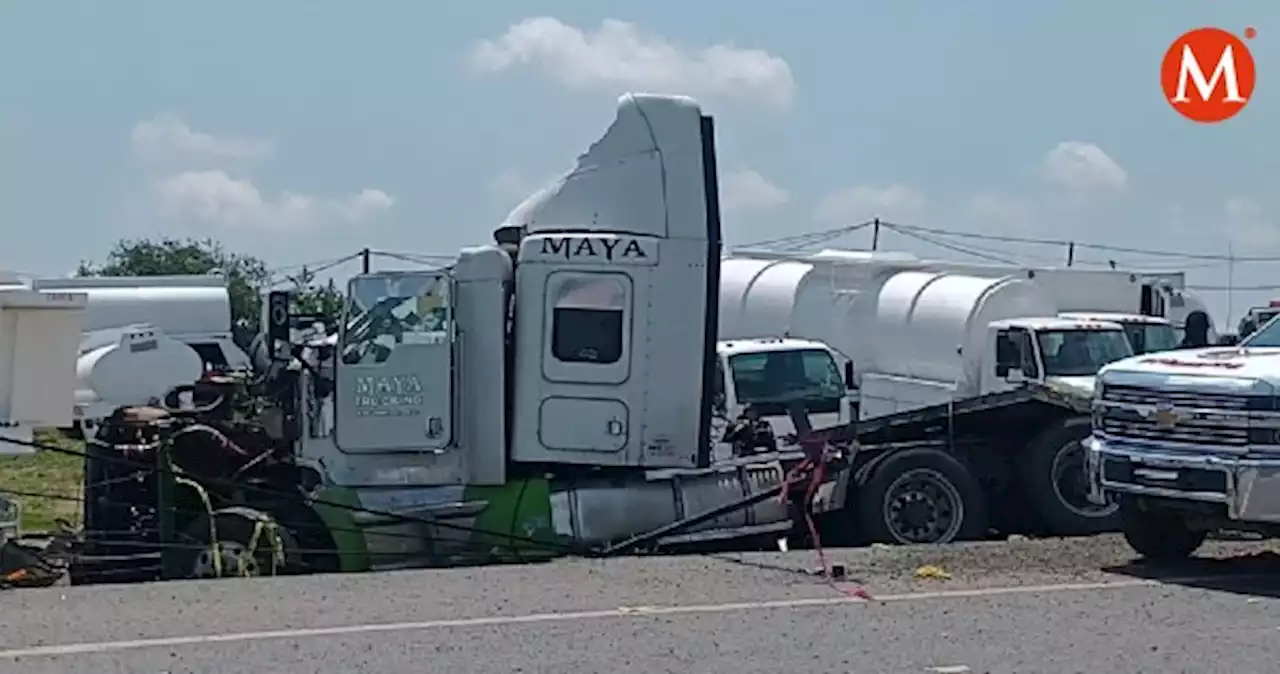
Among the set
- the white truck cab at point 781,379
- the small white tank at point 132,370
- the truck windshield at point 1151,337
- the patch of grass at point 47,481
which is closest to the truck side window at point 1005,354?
the truck windshield at point 1151,337

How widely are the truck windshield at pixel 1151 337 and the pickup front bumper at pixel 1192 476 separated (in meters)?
11.5

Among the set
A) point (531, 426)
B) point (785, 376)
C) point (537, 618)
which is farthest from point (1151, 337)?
point (537, 618)

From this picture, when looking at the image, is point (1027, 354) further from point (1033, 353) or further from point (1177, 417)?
point (1177, 417)

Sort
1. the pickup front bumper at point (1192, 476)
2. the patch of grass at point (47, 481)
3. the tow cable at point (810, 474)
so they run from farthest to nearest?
the patch of grass at point (47, 481)
the tow cable at point (810, 474)
the pickup front bumper at point (1192, 476)

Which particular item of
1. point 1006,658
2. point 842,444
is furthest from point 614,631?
point 842,444

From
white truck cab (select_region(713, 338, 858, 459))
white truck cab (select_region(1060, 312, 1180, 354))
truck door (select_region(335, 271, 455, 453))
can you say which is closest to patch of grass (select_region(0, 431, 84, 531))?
truck door (select_region(335, 271, 455, 453))

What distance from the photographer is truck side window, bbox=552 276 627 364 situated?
613 inches

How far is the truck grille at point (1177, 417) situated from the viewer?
12.8 meters

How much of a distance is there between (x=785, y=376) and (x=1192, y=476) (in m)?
9.84

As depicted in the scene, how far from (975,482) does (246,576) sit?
5898 millimetres

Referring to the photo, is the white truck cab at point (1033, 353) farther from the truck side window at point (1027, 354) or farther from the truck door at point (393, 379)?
the truck door at point (393, 379)

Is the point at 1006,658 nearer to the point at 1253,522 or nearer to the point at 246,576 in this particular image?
the point at 1253,522

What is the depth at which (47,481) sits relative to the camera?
25719 millimetres

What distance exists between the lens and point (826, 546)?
16172 mm
